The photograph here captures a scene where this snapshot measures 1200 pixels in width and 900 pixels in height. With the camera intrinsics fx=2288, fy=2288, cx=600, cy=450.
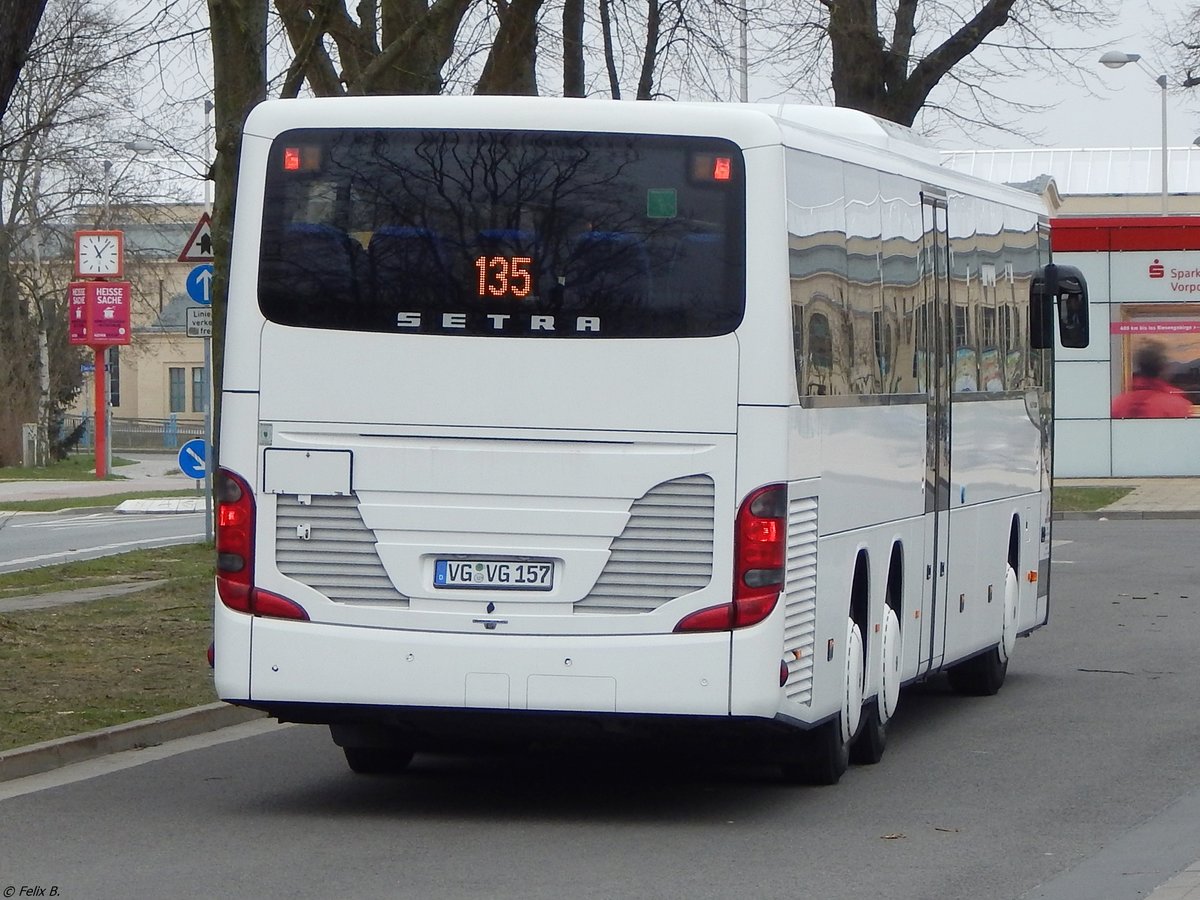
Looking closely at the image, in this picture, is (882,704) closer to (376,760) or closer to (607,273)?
(376,760)

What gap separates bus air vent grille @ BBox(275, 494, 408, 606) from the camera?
9.07m

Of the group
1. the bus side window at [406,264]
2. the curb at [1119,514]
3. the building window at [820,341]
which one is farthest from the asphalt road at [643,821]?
the curb at [1119,514]

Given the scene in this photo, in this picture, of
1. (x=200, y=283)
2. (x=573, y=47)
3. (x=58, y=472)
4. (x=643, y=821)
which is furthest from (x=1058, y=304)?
(x=58, y=472)

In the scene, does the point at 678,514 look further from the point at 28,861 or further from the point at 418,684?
the point at 28,861

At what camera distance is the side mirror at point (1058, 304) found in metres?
14.1

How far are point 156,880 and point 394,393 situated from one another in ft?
7.20

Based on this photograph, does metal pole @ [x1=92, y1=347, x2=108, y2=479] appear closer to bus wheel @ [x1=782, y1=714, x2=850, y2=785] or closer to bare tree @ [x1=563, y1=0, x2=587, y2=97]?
bare tree @ [x1=563, y1=0, x2=587, y2=97]

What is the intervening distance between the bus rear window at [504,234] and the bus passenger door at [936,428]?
2.91 meters

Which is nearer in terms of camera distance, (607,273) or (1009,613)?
(607,273)

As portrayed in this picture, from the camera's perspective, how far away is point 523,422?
9016mm

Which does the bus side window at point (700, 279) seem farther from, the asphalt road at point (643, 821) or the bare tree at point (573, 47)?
the bare tree at point (573, 47)

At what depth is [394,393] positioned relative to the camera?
9.09m

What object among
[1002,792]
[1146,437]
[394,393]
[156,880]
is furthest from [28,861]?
[1146,437]

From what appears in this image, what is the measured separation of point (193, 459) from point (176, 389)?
86130 mm
